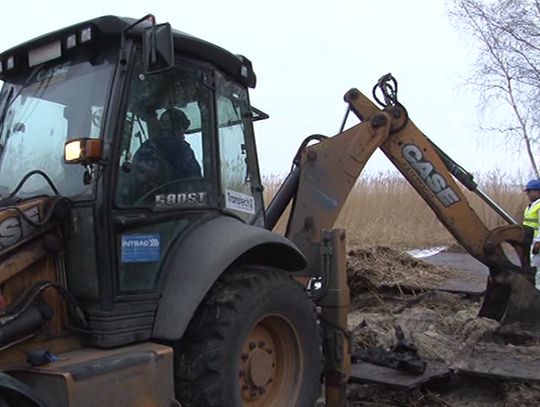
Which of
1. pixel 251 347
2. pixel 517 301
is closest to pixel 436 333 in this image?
pixel 517 301

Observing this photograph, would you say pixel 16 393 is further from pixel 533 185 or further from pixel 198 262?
pixel 533 185

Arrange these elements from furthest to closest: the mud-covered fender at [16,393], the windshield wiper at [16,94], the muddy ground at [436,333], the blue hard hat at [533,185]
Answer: the blue hard hat at [533,185] < the muddy ground at [436,333] < the windshield wiper at [16,94] < the mud-covered fender at [16,393]

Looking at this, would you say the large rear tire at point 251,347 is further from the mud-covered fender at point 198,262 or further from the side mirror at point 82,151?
the side mirror at point 82,151

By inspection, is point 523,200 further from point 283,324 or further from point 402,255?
point 283,324

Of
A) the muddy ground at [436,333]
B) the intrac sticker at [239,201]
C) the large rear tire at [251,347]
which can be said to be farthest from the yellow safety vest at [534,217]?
the intrac sticker at [239,201]

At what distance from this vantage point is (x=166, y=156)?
3527 millimetres

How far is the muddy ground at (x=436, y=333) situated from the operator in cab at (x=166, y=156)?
7.22 ft

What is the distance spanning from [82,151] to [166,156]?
59 centimetres

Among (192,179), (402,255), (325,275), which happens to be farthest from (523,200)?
(192,179)

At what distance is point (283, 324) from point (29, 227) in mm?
1561

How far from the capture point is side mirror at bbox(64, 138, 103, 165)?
119 inches

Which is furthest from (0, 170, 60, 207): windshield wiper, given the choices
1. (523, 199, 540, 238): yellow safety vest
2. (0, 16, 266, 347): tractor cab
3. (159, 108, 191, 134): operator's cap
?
(523, 199, 540, 238): yellow safety vest

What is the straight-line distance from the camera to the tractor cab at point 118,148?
3.18 metres

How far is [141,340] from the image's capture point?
328cm
